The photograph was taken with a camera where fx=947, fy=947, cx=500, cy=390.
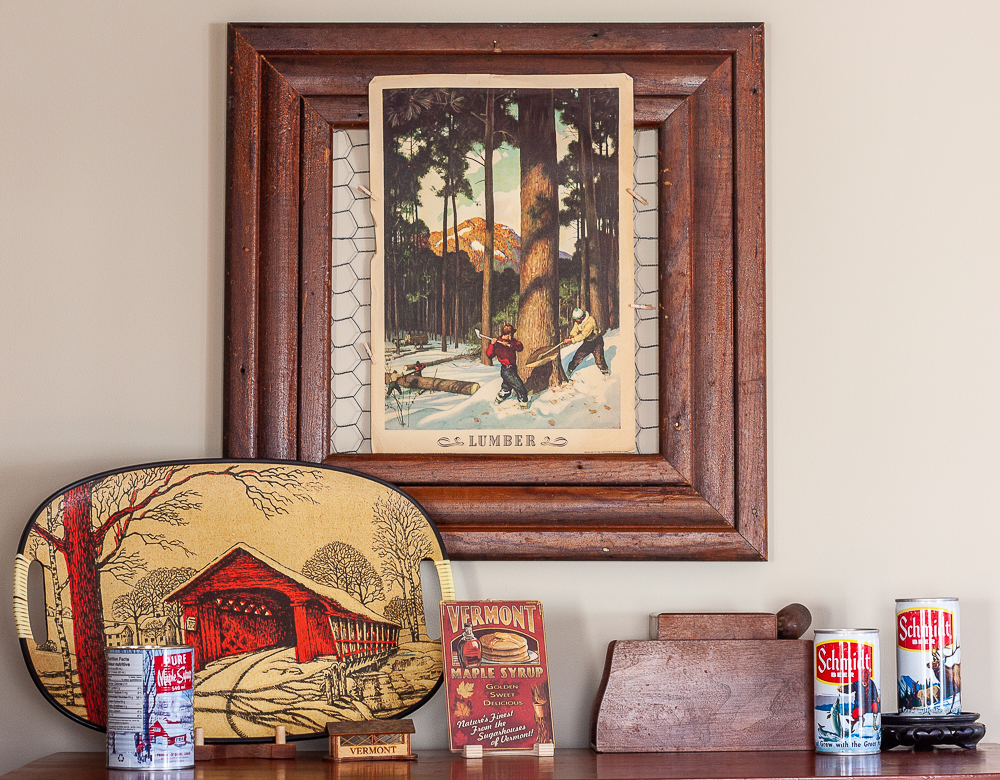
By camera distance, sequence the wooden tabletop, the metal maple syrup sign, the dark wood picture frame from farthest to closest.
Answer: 1. the dark wood picture frame
2. the metal maple syrup sign
3. the wooden tabletop

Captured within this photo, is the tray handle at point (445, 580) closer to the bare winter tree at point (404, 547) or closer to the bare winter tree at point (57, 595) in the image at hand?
the bare winter tree at point (404, 547)

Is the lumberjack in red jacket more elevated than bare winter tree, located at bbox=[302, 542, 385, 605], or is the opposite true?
the lumberjack in red jacket

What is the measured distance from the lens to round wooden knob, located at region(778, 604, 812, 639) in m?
1.10

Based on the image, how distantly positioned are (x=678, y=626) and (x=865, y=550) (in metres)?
0.28

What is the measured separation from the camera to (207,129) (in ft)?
4.00

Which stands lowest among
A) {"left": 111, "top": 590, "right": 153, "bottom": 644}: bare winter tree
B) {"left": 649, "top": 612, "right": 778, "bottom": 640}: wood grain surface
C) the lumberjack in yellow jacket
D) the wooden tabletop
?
the wooden tabletop

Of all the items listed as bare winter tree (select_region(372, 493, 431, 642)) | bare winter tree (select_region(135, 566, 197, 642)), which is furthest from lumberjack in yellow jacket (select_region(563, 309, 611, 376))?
bare winter tree (select_region(135, 566, 197, 642))

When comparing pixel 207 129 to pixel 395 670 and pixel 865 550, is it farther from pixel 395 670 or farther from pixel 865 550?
pixel 865 550

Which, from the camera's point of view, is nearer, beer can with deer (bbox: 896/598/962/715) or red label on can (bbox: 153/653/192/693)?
red label on can (bbox: 153/653/192/693)

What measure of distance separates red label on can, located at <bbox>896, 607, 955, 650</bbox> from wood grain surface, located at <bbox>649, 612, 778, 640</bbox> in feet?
0.50

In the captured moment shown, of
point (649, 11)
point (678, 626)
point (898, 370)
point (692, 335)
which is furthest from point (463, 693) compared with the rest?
point (649, 11)

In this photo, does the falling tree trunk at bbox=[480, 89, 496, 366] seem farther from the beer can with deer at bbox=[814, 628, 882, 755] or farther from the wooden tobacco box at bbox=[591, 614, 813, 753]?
the beer can with deer at bbox=[814, 628, 882, 755]

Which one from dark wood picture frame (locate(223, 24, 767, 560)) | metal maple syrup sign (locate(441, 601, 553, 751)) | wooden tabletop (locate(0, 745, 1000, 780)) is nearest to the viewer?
wooden tabletop (locate(0, 745, 1000, 780))

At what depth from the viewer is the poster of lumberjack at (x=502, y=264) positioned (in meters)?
1.19
